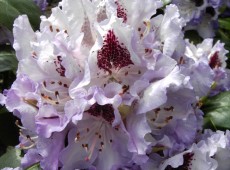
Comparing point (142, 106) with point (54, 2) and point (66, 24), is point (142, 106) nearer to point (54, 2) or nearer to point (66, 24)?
point (66, 24)

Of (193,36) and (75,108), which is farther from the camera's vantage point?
(193,36)

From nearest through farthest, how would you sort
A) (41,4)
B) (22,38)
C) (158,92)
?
(158,92)
(22,38)
(41,4)

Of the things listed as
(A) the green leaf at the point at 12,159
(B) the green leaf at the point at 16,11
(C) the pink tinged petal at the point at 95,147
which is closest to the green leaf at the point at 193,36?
(B) the green leaf at the point at 16,11

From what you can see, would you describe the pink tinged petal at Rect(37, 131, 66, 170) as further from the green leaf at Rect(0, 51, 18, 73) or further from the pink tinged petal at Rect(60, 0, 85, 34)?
the green leaf at Rect(0, 51, 18, 73)

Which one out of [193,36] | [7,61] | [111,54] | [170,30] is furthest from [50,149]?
[193,36]

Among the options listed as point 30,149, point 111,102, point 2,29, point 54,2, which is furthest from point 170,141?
point 54,2

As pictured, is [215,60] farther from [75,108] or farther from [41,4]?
[75,108]
